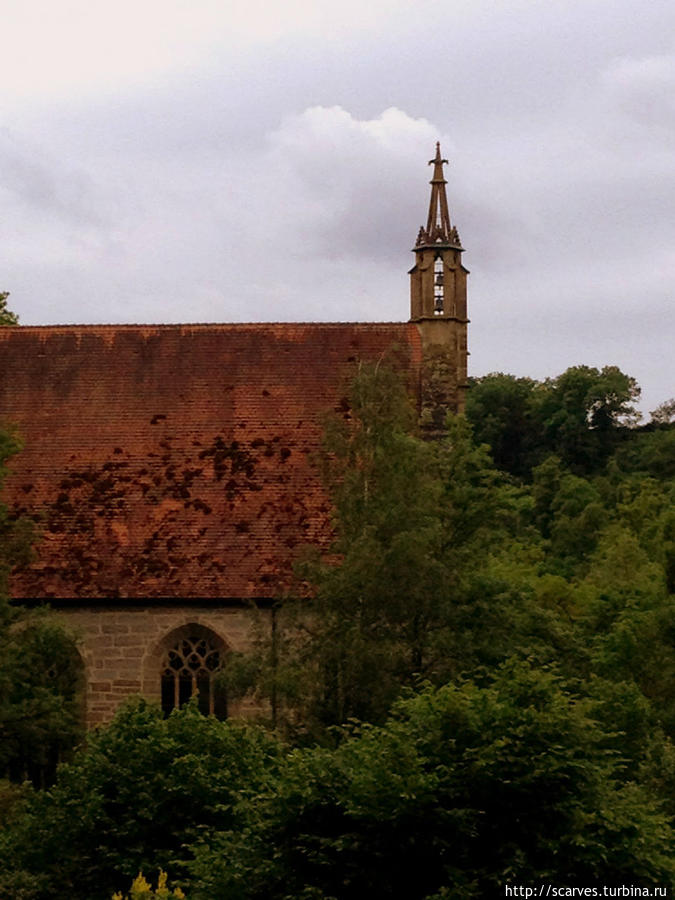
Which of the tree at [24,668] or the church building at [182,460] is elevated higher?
the church building at [182,460]

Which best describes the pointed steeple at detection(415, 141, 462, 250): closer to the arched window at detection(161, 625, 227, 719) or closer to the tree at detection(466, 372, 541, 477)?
the arched window at detection(161, 625, 227, 719)

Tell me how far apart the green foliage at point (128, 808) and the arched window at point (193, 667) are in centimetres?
967

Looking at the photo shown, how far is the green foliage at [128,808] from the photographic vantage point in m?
21.3

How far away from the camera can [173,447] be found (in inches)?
1371

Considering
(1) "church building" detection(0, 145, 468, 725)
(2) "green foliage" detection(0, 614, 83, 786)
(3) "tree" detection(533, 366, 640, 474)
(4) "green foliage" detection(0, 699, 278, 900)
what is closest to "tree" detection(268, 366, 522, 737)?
(4) "green foliage" detection(0, 699, 278, 900)

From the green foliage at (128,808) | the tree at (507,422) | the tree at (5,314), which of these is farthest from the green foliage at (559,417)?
the green foliage at (128,808)

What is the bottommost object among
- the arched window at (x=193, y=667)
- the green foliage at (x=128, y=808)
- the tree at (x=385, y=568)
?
the green foliage at (x=128, y=808)

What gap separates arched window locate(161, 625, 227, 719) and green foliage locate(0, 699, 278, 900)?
9.67 m

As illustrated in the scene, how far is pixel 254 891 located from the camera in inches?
728

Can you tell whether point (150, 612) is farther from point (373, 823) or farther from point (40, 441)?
point (373, 823)

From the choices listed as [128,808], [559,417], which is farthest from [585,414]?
[128,808]

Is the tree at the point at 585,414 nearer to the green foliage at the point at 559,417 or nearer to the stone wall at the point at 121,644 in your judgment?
the green foliage at the point at 559,417

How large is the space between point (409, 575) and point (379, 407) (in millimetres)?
3282

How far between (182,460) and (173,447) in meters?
0.40
